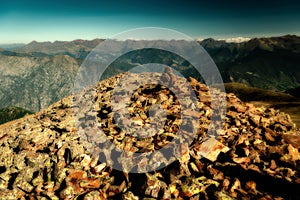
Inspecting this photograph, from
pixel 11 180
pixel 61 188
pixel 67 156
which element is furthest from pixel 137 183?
pixel 11 180

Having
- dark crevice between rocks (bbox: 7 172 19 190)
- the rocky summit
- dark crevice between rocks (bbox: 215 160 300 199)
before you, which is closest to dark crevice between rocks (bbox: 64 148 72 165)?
the rocky summit

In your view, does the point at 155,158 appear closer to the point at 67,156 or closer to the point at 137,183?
the point at 137,183

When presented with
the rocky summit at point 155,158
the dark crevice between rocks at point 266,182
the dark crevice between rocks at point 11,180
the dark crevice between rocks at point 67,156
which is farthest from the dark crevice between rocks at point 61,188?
the dark crevice between rocks at point 266,182

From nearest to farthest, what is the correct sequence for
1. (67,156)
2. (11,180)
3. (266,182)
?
1. (266,182)
2. (11,180)
3. (67,156)

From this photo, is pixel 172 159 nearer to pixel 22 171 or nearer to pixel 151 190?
pixel 151 190

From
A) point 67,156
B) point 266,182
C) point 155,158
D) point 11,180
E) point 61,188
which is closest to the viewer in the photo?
point 266,182

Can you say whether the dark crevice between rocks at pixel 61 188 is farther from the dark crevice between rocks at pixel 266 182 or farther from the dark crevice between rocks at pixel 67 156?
the dark crevice between rocks at pixel 266 182

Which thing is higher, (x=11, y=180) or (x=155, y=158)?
(x=155, y=158)

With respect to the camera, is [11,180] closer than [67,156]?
Yes
